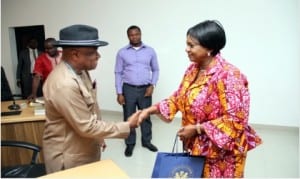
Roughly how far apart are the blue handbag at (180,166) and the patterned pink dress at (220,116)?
38mm

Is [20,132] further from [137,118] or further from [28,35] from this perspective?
[28,35]

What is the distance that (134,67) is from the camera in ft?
12.3

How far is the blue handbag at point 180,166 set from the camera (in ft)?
5.09

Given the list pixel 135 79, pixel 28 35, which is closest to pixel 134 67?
pixel 135 79

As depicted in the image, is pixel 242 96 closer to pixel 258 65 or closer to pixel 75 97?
pixel 75 97

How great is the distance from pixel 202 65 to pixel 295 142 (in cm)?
280

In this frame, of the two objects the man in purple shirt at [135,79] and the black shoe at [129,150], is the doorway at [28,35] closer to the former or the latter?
the man in purple shirt at [135,79]

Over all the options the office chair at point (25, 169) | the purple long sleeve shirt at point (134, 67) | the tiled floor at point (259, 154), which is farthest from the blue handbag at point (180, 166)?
the purple long sleeve shirt at point (134, 67)

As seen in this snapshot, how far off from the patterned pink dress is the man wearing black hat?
42 cm

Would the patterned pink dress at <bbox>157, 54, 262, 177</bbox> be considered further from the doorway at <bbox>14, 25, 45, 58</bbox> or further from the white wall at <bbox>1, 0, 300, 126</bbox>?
the doorway at <bbox>14, 25, 45, 58</bbox>

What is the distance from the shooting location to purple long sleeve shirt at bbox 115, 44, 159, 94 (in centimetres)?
373

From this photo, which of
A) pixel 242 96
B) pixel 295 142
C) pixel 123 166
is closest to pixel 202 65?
pixel 242 96

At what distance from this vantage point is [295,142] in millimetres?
3818

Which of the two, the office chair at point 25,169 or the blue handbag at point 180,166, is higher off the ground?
the blue handbag at point 180,166
